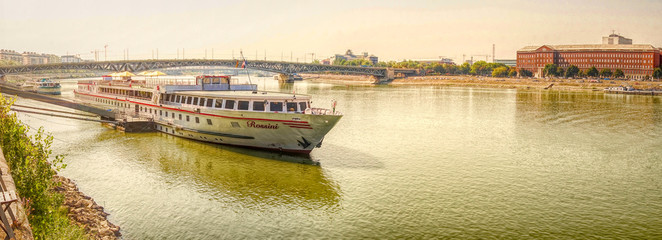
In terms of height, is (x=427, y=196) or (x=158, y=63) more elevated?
(x=158, y=63)

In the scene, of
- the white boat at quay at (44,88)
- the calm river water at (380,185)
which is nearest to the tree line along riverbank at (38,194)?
the calm river water at (380,185)

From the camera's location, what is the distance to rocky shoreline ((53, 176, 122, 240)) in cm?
1647

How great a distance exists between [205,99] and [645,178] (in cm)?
2538

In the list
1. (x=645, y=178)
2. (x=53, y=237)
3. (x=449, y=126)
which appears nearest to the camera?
(x=53, y=237)

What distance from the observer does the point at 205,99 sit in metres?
31.5

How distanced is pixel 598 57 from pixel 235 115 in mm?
183710

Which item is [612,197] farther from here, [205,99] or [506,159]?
[205,99]

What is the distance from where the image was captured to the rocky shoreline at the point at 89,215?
1647cm

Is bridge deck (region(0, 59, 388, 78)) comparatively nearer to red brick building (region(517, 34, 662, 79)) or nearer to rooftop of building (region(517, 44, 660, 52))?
red brick building (region(517, 34, 662, 79))

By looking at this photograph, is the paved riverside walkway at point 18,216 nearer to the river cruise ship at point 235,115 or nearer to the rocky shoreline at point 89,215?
the rocky shoreline at point 89,215

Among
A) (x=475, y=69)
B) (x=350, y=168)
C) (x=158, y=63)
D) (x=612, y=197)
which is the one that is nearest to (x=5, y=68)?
(x=158, y=63)

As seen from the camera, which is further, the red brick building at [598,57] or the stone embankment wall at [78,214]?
the red brick building at [598,57]

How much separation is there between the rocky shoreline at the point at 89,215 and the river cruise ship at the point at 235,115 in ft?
34.1

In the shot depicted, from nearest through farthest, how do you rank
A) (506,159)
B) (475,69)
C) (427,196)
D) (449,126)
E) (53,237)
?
1. (53,237)
2. (427,196)
3. (506,159)
4. (449,126)
5. (475,69)
